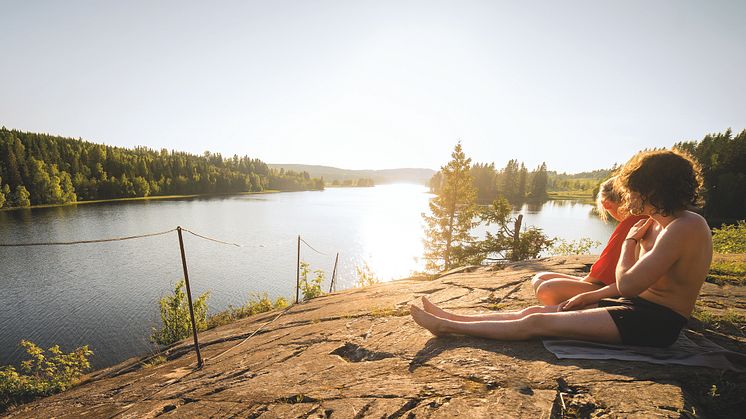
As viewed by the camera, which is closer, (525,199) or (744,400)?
(744,400)

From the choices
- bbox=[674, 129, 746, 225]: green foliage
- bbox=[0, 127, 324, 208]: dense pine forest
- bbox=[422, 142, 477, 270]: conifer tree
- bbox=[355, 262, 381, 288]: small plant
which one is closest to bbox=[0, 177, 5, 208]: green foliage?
bbox=[0, 127, 324, 208]: dense pine forest

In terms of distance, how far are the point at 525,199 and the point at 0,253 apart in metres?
106

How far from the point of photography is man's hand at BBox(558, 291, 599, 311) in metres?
3.09

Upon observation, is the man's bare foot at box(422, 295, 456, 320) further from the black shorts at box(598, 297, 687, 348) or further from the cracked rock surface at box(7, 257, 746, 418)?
the black shorts at box(598, 297, 687, 348)

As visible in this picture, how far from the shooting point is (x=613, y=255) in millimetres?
3664

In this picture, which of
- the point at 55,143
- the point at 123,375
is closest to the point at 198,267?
the point at 123,375

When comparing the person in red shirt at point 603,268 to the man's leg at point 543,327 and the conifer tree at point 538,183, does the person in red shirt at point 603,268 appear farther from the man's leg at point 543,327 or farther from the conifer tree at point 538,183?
the conifer tree at point 538,183

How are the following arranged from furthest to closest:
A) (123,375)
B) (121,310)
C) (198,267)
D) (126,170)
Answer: (126,170) < (198,267) < (121,310) < (123,375)

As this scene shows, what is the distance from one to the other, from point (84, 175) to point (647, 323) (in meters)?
117

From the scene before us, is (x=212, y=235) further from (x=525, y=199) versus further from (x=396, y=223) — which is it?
(x=525, y=199)

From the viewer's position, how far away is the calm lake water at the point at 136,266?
18219mm

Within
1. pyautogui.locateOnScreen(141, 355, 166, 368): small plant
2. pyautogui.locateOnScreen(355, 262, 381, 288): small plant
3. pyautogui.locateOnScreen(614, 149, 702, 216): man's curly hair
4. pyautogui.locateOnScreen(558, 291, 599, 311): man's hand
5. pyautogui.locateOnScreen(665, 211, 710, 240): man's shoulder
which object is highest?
pyautogui.locateOnScreen(614, 149, 702, 216): man's curly hair

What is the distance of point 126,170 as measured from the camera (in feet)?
308

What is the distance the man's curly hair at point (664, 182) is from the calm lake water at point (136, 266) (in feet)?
65.7
